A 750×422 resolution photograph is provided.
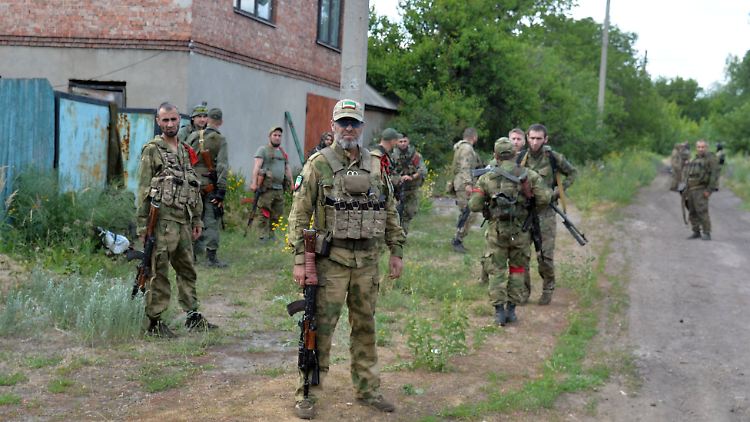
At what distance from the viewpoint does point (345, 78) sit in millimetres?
7621

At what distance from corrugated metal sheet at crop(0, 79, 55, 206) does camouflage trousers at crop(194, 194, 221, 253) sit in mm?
2098

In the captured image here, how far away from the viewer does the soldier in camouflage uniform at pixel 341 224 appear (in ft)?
16.3

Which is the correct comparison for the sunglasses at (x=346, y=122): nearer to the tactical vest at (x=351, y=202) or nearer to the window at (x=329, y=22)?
the tactical vest at (x=351, y=202)

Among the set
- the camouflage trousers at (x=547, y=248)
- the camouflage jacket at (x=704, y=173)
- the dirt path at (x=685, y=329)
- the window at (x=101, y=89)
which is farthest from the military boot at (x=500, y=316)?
the camouflage jacket at (x=704, y=173)

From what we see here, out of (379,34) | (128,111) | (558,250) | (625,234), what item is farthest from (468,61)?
(128,111)

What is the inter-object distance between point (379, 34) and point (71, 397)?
20.7 m

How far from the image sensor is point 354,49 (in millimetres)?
7562

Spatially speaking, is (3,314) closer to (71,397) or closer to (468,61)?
(71,397)

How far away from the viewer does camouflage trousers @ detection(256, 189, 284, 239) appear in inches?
448

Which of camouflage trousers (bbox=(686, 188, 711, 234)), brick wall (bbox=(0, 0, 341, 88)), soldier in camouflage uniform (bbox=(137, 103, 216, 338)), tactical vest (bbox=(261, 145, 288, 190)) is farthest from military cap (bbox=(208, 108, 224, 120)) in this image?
camouflage trousers (bbox=(686, 188, 711, 234))

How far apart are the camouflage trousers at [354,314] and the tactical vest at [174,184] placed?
2.00 m

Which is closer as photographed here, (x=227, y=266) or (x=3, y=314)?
(x=3, y=314)

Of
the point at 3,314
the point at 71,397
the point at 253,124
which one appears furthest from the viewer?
the point at 253,124

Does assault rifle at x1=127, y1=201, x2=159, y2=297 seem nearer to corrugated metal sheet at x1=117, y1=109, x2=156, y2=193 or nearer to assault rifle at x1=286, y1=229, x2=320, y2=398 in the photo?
assault rifle at x1=286, y1=229, x2=320, y2=398
